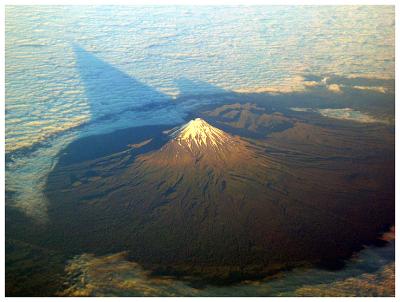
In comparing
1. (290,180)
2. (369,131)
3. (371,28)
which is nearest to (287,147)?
(290,180)

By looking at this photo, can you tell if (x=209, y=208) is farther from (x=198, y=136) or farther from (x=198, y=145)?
(x=198, y=136)

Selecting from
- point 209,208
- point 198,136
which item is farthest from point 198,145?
point 209,208

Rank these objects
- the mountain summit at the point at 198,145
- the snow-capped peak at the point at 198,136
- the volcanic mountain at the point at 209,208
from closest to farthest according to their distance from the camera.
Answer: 1. the volcanic mountain at the point at 209,208
2. the mountain summit at the point at 198,145
3. the snow-capped peak at the point at 198,136

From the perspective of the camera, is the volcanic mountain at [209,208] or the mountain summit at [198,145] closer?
the volcanic mountain at [209,208]

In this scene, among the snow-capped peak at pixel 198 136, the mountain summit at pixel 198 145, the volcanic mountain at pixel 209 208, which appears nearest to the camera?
the volcanic mountain at pixel 209 208

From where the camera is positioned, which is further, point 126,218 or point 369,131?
point 369,131

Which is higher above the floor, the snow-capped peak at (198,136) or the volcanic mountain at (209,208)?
the snow-capped peak at (198,136)

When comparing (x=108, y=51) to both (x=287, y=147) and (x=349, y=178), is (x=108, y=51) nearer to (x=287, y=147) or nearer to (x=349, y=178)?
(x=287, y=147)
